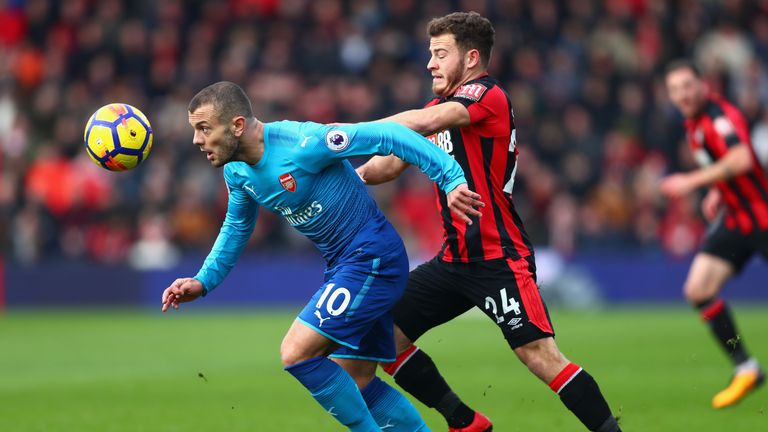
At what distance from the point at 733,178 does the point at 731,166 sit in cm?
34

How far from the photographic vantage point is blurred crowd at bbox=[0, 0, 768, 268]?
20.1 meters

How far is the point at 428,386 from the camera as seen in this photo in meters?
7.10

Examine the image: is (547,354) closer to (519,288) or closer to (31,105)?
(519,288)

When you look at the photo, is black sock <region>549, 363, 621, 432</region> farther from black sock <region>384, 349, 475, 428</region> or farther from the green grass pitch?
the green grass pitch

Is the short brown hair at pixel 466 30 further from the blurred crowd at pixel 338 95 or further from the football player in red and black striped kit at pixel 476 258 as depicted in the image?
the blurred crowd at pixel 338 95

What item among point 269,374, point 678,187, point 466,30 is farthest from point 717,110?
point 269,374

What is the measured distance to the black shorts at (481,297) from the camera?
256 inches

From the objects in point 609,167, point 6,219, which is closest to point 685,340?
point 609,167

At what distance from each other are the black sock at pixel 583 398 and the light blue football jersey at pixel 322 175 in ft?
4.26

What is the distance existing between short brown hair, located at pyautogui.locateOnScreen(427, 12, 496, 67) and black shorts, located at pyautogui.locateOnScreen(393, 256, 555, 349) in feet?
4.04

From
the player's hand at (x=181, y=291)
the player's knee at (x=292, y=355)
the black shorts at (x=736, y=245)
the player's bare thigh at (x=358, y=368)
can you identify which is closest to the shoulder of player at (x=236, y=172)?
the player's hand at (x=181, y=291)

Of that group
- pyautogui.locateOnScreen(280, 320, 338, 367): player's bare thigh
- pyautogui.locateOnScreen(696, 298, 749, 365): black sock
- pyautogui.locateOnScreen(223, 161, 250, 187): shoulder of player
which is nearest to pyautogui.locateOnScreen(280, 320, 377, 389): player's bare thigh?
pyautogui.locateOnScreen(280, 320, 338, 367): player's bare thigh

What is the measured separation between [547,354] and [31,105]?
17.2 meters

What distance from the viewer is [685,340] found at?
45.8ft
